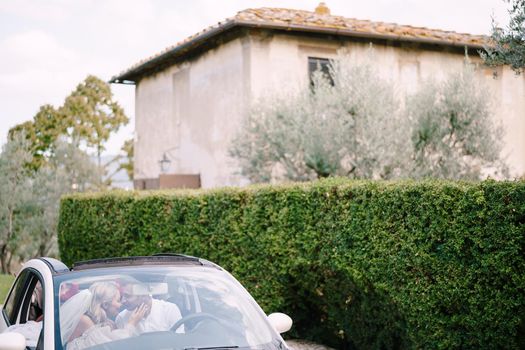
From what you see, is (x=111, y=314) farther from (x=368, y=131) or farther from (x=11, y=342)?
(x=368, y=131)

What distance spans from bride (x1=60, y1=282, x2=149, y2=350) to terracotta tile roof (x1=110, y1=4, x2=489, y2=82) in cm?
1368

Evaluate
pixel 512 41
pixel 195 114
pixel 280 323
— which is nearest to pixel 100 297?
pixel 280 323

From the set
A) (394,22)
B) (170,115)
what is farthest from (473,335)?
(170,115)

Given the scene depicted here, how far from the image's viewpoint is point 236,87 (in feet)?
62.1

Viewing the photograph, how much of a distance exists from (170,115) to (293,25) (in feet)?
21.2

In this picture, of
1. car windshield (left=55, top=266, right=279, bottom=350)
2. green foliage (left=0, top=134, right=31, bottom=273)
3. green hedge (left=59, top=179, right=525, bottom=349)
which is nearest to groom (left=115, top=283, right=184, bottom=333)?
car windshield (left=55, top=266, right=279, bottom=350)

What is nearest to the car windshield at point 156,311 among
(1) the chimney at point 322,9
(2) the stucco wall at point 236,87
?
(2) the stucco wall at point 236,87

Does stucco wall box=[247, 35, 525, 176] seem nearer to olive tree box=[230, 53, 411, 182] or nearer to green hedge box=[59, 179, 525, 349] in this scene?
olive tree box=[230, 53, 411, 182]

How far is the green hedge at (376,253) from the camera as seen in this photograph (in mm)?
6797

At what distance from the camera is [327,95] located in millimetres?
14727

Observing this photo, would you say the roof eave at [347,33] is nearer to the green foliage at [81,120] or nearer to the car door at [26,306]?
the car door at [26,306]

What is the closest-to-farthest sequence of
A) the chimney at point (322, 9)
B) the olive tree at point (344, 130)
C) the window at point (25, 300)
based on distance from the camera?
the window at point (25, 300), the olive tree at point (344, 130), the chimney at point (322, 9)

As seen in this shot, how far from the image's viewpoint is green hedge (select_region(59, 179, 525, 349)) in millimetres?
6797

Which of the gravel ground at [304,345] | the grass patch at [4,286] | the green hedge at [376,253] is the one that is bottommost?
the grass patch at [4,286]
